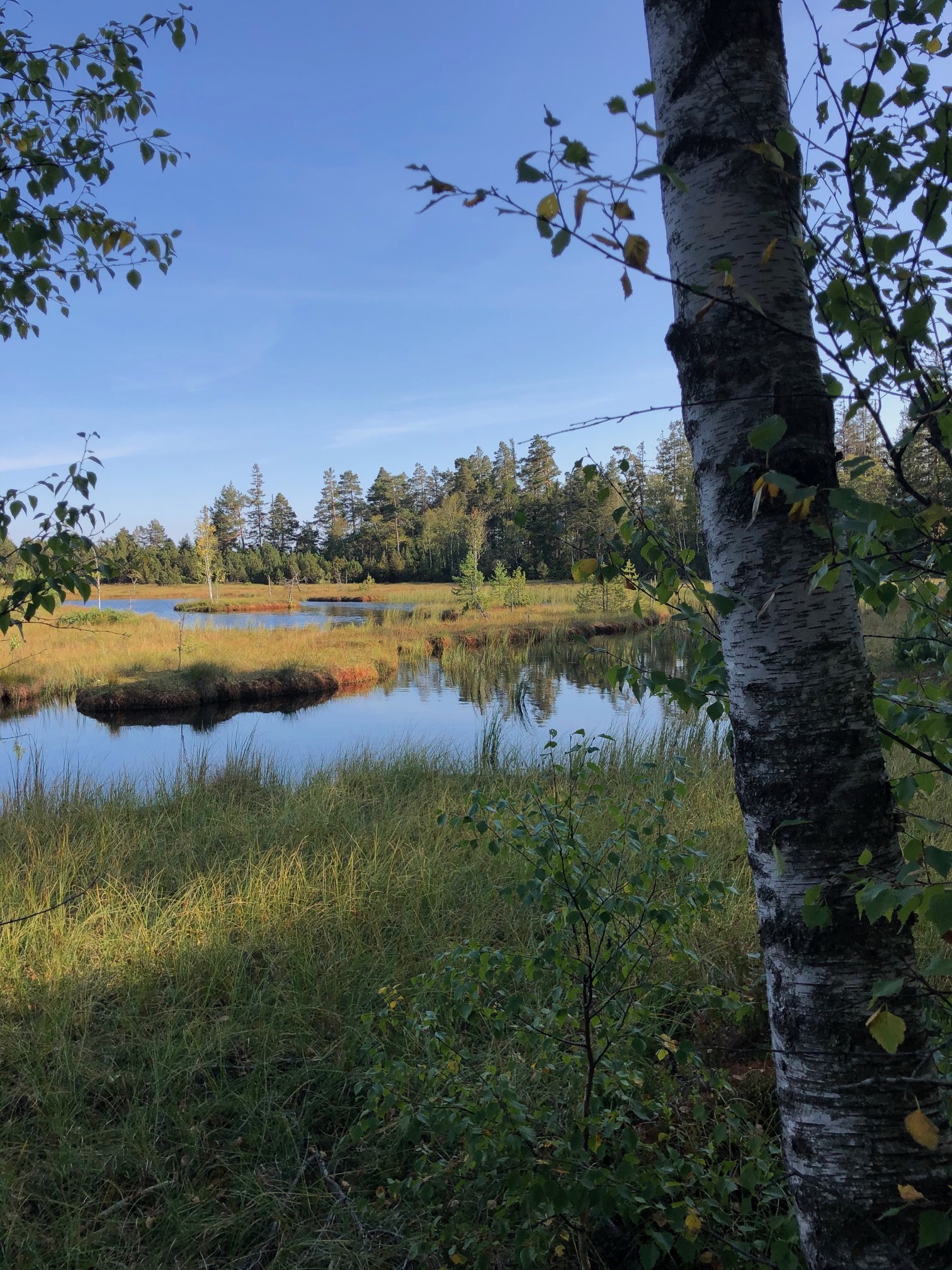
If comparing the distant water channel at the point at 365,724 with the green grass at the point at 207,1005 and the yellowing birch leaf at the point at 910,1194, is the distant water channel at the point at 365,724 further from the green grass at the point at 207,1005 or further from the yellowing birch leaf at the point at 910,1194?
the yellowing birch leaf at the point at 910,1194

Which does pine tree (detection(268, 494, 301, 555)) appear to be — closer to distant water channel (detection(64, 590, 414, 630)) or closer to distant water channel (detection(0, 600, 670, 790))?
distant water channel (detection(64, 590, 414, 630))

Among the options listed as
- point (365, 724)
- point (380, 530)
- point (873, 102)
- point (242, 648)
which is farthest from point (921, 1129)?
point (380, 530)

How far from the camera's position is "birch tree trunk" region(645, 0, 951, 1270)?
1059mm

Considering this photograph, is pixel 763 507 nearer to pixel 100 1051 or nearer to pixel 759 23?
pixel 759 23

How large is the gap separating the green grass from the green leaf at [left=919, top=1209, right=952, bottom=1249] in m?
1.58

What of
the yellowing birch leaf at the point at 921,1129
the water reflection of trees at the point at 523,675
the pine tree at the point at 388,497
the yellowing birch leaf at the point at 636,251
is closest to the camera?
the yellowing birch leaf at the point at 921,1129

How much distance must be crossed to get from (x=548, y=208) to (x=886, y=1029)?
105cm

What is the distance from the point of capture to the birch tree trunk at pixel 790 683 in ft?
3.47

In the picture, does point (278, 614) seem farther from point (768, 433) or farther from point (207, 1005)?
point (768, 433)

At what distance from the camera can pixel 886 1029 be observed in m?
0.78

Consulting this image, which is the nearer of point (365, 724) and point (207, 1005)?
point (207, 1005)

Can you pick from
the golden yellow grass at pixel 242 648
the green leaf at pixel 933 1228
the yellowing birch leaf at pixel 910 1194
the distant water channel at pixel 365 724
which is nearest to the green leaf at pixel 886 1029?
the green leaf at pixel 933 1228

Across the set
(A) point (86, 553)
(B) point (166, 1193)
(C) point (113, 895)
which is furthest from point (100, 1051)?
(A) point (86, 553)

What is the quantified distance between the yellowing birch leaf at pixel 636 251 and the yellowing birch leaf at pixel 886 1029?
928 millimetres
